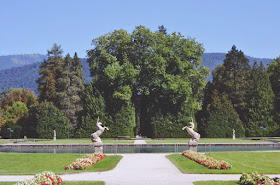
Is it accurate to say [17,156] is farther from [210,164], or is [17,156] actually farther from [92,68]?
[92,68]

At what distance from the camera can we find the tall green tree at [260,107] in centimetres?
5819

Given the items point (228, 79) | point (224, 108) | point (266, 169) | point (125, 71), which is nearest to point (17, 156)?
point (266, 169)

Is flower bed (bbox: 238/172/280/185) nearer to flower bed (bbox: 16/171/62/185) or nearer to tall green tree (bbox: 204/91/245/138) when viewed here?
flower bed (bbox: 16/171/62/185)

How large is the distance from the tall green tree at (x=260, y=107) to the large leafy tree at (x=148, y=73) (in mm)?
8285

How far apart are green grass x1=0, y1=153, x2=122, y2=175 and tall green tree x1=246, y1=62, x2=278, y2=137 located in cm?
3837

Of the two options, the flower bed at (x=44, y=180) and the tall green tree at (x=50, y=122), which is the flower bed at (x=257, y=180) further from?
Result: the tall green tree at (x=50, y=122)

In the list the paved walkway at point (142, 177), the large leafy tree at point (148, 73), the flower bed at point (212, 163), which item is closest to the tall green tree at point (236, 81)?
the large leafy tree at point (148, 73)

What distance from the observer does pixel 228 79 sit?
6228cm

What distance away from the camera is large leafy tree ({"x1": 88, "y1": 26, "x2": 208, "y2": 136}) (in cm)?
5466

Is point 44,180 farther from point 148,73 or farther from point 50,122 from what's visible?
point 50,122

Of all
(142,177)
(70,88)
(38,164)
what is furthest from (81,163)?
(70,88)

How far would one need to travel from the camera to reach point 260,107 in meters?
58.8

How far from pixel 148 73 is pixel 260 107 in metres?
17.4

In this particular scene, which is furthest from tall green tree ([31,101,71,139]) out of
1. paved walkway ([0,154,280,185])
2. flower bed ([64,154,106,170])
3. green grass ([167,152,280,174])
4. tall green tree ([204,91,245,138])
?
paved walkway ([0,154,280,185])
